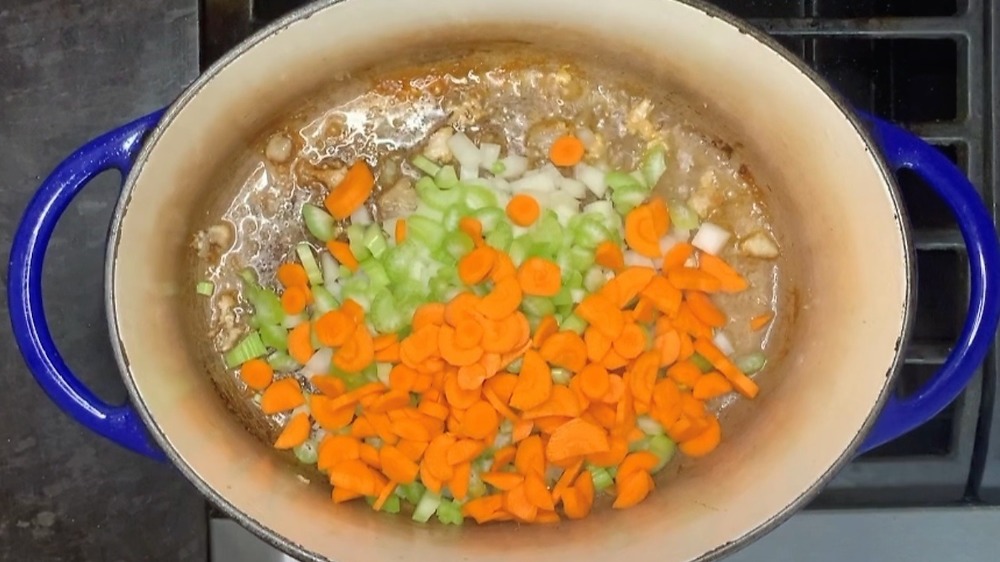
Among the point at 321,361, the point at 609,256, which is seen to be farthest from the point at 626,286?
the point at 321,361

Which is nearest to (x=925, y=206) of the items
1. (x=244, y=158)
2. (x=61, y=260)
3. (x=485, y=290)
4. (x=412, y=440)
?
(x=485, y=290)

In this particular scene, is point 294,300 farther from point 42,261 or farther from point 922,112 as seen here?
point 922,112

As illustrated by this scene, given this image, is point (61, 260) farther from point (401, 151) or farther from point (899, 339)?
point (899, 339)

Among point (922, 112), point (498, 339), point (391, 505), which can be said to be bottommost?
point (391, 505)

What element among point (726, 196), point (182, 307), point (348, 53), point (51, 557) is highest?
point (348, 53)

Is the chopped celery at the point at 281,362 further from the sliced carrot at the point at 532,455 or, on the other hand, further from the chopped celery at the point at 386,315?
the sliced carrot at the point at 532,455

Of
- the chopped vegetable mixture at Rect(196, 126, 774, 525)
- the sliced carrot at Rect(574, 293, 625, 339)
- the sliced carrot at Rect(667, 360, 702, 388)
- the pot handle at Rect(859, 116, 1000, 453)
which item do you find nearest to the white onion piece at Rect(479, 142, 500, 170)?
the chopped vegetable mixture at Rect(196, 126, 774, 525)
